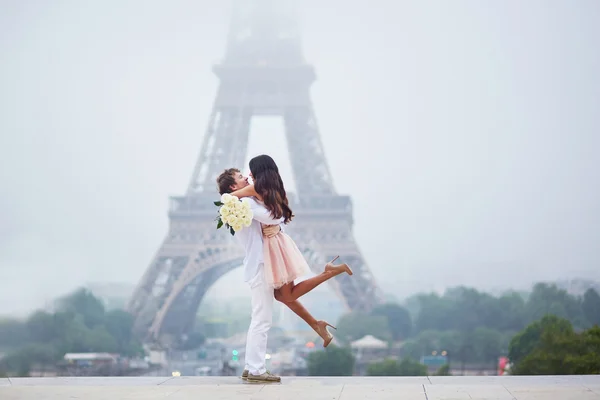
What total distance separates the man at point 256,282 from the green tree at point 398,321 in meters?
20.1

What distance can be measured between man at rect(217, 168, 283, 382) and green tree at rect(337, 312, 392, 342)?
62.2 ft

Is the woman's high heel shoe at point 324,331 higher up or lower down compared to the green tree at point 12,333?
lower down

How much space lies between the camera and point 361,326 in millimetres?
24328

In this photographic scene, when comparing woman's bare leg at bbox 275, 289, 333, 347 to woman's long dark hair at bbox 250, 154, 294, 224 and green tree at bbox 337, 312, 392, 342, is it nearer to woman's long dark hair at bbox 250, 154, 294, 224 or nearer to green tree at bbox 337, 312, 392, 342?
woman's long dark hair at bbox 250, 154, 294, 224

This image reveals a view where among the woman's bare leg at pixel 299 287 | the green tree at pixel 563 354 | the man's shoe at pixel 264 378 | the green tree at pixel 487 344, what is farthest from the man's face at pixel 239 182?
the green tree at pixel 487 344

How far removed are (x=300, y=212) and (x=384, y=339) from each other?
561 cm

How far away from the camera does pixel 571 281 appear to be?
22.2m

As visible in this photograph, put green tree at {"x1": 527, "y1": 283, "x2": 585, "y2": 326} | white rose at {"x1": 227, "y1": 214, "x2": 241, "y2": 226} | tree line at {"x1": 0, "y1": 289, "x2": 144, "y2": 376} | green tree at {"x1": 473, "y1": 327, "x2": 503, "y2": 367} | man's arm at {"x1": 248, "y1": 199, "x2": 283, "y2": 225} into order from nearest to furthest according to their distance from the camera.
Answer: white rose at {"x1": 227, "y1": 214, "x2": 241, "y2": 226} < man's arm at {"x1": 248, "y1": 199, "x2": 283, "y2": 225} < tree line at {"x1": 0, "y1": 289, "x2": 144, "y2": 376} < green tree at {"x1": 527, "y1": 283, "x2": 585, "y2": 326} < green tree at {"x1": 473, "y1": 327, "x2": 503, "y2": 367}

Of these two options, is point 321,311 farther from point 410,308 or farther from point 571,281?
point 571,281

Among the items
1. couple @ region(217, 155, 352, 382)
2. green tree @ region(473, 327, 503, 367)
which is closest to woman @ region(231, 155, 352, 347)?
couple @ region(217, 155, 352, 382)

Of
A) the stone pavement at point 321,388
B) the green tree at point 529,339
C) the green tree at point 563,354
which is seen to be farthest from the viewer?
the green tree at point 529,339

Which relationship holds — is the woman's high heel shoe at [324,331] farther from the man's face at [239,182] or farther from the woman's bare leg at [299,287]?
the man's face at [239,182]

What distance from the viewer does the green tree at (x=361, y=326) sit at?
77.3 ft

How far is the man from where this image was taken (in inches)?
155
